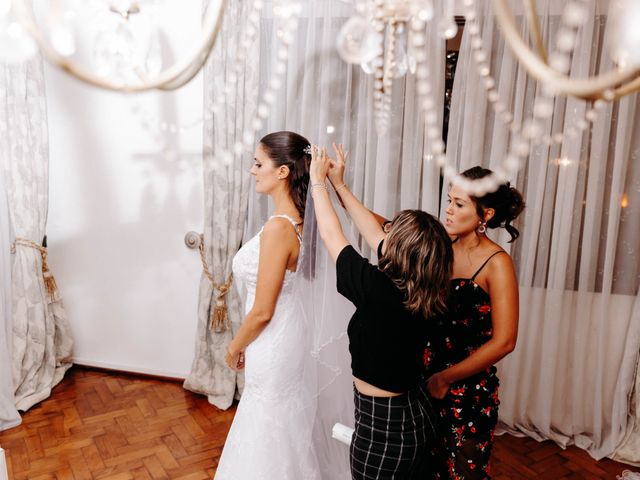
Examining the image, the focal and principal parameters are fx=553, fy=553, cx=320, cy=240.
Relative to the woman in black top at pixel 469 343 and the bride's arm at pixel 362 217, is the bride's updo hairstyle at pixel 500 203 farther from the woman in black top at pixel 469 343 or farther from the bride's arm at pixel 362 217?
the bride's arm at pixel 362 217

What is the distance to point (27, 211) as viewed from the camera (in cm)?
323

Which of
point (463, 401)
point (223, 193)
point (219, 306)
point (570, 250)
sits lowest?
point (219, 306)

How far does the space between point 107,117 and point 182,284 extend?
112 cm

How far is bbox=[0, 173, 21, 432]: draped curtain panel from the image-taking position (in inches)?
115

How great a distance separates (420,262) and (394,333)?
0.22 meters

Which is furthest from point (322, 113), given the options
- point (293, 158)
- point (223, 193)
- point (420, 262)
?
point (420, 262)

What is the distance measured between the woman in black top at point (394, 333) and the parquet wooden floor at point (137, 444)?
1241 mm

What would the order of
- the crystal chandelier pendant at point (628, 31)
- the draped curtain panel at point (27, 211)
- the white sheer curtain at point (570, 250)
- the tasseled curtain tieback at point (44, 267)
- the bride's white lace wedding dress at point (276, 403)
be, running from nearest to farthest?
the crystal chandelier pendant at point (628, 31), the bride's white lace wedding dress at point (276, 403), the white sheer curtain at point (570, 250), the draped curtain panel at point (27, 211), the tasseled curtain tieback at point (44, 267)

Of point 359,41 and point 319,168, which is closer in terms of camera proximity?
point 359,41

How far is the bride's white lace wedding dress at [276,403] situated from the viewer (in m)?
2.14

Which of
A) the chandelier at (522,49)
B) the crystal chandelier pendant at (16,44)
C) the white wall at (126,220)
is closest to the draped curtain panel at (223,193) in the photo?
the white wall at (126,220)

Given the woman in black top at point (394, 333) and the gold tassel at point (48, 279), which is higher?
the woman in black top at point (394, 333)

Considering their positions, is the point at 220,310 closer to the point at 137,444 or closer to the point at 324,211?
the point at 137,444

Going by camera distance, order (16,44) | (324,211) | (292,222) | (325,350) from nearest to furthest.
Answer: (16,44) → (324,211) → (292,222) → (325,350)
